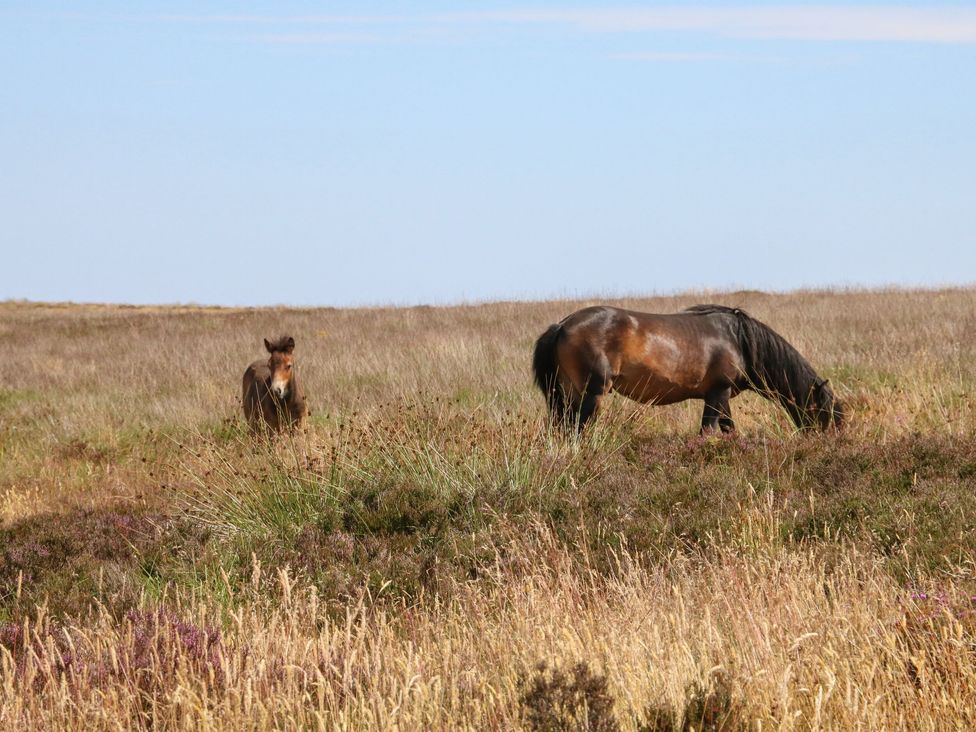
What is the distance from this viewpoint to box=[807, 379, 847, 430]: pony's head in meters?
11.2

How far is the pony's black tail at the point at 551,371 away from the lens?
36.1 feet

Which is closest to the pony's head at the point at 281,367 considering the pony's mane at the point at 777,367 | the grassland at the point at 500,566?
the grassland at the point at 500,566

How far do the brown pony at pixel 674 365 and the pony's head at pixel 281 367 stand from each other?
2872mm

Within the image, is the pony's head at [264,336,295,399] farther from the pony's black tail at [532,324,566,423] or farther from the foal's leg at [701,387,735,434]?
the foal's leg at [701,387,735,434]

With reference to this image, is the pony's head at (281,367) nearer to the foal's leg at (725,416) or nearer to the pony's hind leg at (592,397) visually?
the pony's hind leg at (592,397)

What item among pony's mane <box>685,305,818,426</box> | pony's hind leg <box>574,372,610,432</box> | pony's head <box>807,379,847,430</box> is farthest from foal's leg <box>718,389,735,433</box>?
pony's hind leg <box>574,372,610,432</box>

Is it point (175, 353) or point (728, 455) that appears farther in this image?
point (175, 353)

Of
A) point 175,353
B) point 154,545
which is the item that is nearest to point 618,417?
point 154,545

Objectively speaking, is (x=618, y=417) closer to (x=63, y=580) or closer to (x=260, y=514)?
(x=260, y=514)

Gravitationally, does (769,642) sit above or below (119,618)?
above

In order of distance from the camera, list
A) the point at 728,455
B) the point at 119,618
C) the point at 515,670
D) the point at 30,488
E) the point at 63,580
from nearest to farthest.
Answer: the point at 515,670, the point at 119,618, the point at 63,580, the point at 728,455, the point at 30,488

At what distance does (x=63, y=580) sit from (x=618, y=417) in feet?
17.5

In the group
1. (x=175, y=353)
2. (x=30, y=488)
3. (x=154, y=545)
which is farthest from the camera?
(x=175, y=353)

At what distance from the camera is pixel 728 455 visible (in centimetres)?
952
